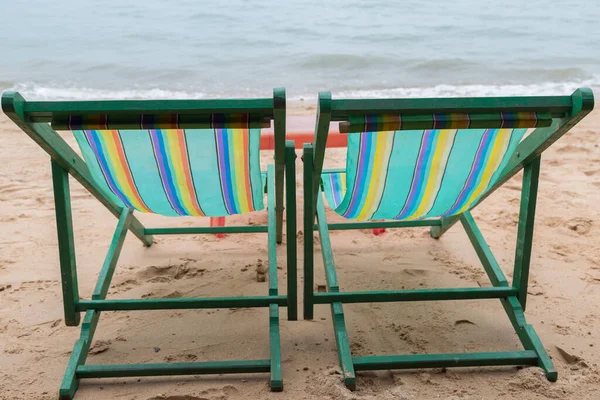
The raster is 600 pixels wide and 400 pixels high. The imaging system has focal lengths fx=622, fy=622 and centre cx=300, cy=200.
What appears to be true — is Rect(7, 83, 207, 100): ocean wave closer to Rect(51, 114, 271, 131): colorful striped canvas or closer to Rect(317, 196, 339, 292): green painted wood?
Rect(317, 196, 339, 292): green painted wood

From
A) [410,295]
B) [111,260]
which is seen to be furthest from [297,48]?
[410,295]

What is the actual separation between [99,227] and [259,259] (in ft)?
3.41

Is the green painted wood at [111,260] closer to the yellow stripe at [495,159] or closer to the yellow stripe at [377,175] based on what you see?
the yellow stripe at [377,175]

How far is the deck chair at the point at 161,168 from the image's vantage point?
1904mm

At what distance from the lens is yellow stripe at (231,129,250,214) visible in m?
2.21

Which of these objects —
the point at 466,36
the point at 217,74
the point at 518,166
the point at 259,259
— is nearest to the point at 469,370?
the point at 518,166

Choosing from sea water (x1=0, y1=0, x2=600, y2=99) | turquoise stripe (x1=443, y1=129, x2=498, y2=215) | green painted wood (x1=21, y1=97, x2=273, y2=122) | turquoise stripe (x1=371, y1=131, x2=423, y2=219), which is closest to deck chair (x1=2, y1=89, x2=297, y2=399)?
green painted wood (x1=21, y1=97, x2=273, y2=122)

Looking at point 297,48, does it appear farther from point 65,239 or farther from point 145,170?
point 65,239

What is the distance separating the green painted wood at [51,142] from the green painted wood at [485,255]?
1.60 m

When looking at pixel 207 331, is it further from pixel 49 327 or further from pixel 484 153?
pixel 484 153

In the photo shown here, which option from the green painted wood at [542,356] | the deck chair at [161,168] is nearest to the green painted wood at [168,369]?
the deck chair at [161,168]

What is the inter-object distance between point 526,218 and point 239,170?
108cm

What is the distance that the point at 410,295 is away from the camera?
237cm

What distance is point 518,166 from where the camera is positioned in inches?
89.7
